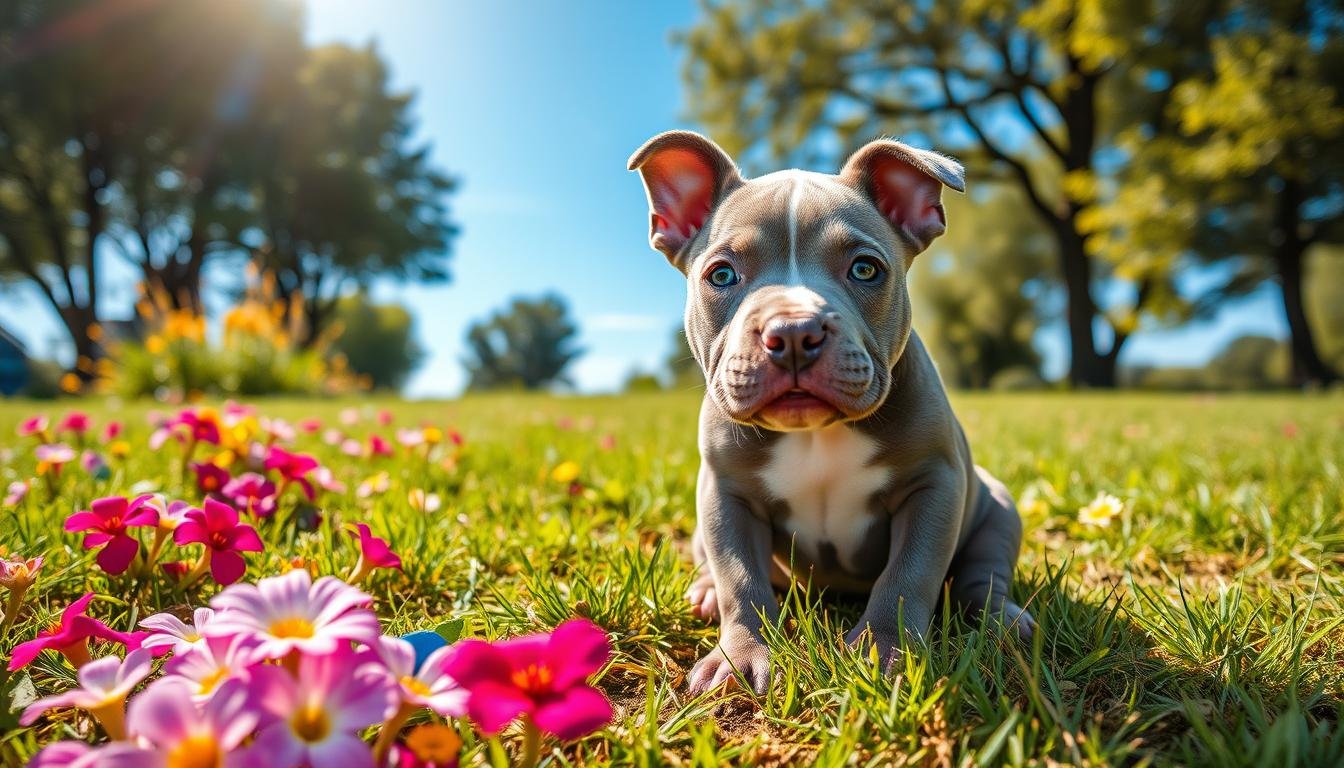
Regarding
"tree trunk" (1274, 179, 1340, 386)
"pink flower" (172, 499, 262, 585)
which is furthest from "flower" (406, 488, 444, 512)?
"tree trunk" (1274, 179, 1340, 386)

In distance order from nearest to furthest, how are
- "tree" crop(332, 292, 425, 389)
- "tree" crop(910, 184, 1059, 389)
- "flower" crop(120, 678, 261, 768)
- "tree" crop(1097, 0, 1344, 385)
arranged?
1. "flower" crop(120, 678, 261, 768)
2. "tree" crop(1097, 0, 1344, 385)
3. "tree" crop(910, 184, 1059, 389)
4. "tree" crop(332, 292, 425, 389)

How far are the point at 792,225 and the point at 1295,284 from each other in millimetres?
22830

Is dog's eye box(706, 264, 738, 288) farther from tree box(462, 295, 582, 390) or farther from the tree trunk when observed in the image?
tree box(462, 295, 582, 390)

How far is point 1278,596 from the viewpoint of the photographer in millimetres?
2086

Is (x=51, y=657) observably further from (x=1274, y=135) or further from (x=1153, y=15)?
(x=1153, y=15)

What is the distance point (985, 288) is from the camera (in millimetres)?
30922

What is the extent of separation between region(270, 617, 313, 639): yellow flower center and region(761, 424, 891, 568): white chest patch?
1151mm

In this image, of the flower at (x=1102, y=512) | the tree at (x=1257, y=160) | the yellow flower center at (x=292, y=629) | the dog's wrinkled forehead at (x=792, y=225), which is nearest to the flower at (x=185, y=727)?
the yellow flower center at (x=292, y=629)

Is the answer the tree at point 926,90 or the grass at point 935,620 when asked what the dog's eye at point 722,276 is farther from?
the tree at point 926,90

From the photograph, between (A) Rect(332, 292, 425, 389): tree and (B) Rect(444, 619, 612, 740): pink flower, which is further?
(A) Rect(332, 292, 425, 389): tree

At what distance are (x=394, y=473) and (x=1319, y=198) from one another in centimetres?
2447

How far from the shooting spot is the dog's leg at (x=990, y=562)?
1931 millimetres

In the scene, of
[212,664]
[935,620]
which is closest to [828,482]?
[935,620]

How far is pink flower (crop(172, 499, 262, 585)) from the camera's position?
5.41 ft
